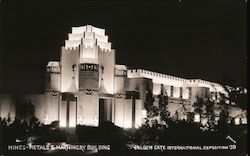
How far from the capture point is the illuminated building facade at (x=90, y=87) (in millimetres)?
5121

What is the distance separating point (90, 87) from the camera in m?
5.20

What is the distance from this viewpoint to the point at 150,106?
17.2 ft

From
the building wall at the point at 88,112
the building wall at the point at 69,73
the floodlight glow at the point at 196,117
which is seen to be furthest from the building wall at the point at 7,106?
the floodlight glow at the point at 196,117

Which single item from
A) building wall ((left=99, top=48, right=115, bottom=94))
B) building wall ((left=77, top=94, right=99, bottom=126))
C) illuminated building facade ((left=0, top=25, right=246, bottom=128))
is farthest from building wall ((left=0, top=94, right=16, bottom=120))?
building wall ((left=99, top=48, right=115, bottom=94))

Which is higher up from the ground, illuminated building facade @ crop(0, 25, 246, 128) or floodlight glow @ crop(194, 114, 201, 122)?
illuminated building facade @ crop(0, 25, 246, 128)

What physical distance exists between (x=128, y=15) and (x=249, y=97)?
140cm

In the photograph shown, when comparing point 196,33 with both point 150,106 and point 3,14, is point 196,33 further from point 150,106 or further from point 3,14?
point 3,14

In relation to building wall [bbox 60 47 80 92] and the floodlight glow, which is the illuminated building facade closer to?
building wall [bbox 60 47 80 92]

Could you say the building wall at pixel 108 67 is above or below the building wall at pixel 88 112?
above

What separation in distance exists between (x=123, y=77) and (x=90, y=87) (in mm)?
328

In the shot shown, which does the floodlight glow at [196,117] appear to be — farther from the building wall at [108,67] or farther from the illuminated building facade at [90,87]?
the building wall at [108,67]

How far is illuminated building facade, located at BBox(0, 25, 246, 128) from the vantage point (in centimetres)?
512

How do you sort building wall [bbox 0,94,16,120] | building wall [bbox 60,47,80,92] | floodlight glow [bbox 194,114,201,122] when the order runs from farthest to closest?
floodlight glow [bbox 194,114,201,122]
building wall [bbox 60,47,80,92]
building wall [bbox 0,94,16,120]

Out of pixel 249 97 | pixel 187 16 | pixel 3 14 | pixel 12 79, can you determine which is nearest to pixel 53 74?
pixel 12 79
